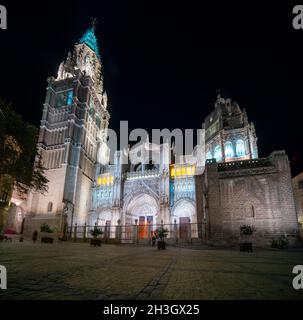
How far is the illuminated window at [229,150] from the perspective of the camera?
107 feet

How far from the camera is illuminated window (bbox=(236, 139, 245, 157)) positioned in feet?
106

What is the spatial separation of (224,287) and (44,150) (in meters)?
37.7

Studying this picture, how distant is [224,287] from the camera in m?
2.71

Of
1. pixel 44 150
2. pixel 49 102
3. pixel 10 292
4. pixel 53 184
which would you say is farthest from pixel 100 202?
pixel 10 292

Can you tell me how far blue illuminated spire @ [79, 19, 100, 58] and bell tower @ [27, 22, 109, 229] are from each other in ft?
8.76

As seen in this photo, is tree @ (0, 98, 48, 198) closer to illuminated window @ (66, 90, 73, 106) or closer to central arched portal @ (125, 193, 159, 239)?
central arched portal @ (125, 193, 159, 239)

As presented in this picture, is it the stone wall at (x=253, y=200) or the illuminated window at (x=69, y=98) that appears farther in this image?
the illuminated window at (x=69, y=98)

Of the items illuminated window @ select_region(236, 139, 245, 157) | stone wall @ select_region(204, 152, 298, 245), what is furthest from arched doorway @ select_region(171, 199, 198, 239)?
illuminated window @ select_region(236, 139, 245, 157)

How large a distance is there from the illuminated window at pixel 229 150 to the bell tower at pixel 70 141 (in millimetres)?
Result: 23726

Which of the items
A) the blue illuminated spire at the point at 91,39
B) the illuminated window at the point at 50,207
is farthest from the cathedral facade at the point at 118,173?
the blue illuminated spire at the point at 91,39

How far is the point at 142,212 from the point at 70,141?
16.9 m

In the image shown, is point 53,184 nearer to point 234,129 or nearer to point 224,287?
point 234,129

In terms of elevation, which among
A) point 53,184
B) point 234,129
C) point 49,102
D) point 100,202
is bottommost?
point 100,202

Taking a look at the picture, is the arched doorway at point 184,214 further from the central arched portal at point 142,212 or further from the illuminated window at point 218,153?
the illuminated window at point 218,153
